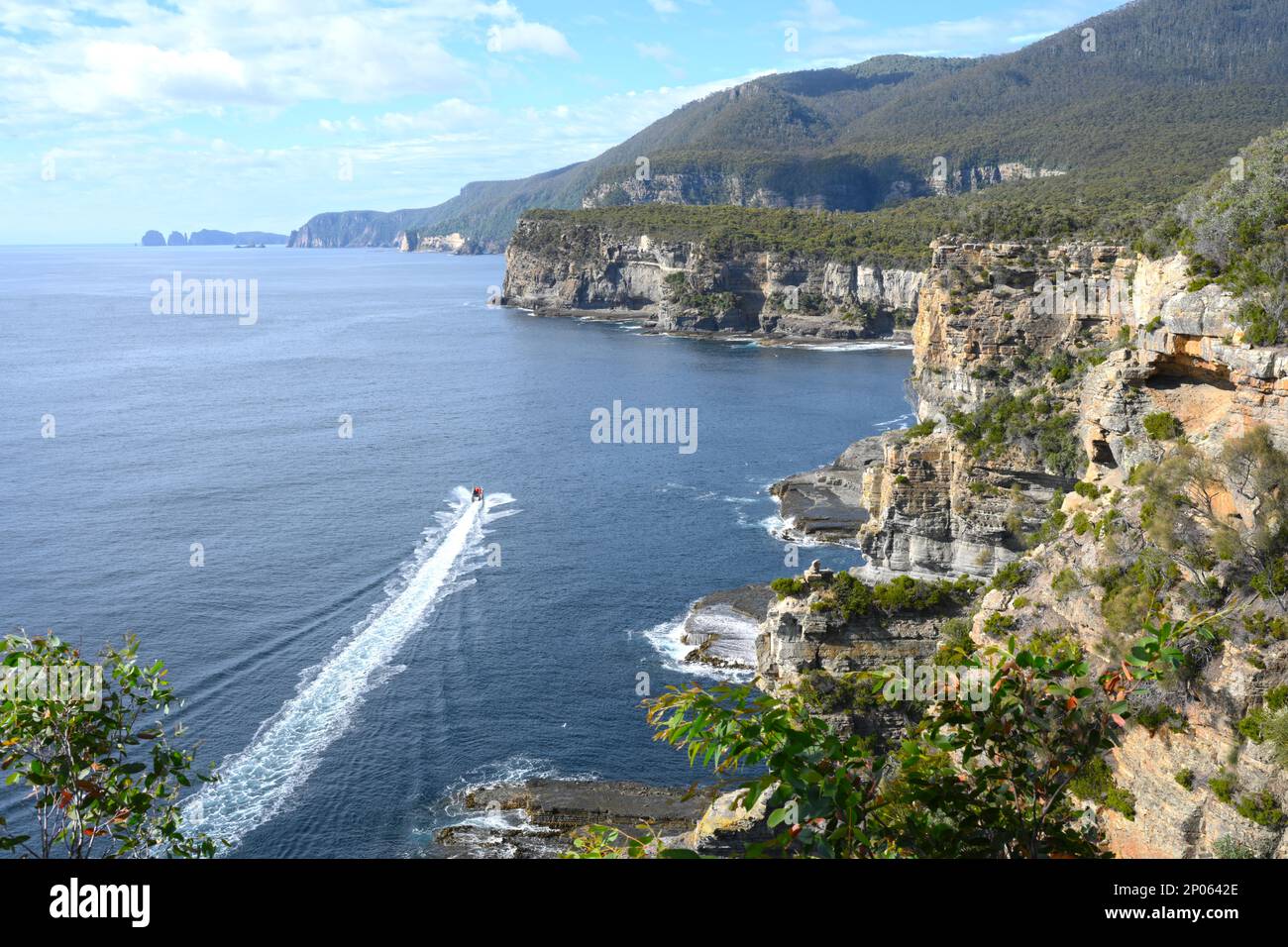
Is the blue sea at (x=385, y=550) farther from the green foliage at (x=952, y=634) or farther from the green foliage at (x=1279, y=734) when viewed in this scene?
the green foliage at (x=1279, y=734)

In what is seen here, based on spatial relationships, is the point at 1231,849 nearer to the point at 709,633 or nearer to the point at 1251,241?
the point at 1251,241

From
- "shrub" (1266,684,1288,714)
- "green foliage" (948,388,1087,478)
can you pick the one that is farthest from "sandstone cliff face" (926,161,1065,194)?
"shrub" (1266,684,1288,714)

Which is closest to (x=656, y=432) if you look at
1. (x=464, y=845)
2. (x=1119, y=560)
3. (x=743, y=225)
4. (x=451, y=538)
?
(x=451, y=538)

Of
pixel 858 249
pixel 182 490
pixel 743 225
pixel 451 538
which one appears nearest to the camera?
pixel 451 538

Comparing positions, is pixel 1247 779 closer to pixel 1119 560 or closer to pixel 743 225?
pixel 1119 560

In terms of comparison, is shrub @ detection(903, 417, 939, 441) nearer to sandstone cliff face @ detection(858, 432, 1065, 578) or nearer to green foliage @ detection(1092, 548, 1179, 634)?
sandstone cliff face @ detection(858, 432, 1065, 578)

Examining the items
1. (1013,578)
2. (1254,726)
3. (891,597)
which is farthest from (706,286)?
(1254,726)

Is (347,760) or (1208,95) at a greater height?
(1208,95)
